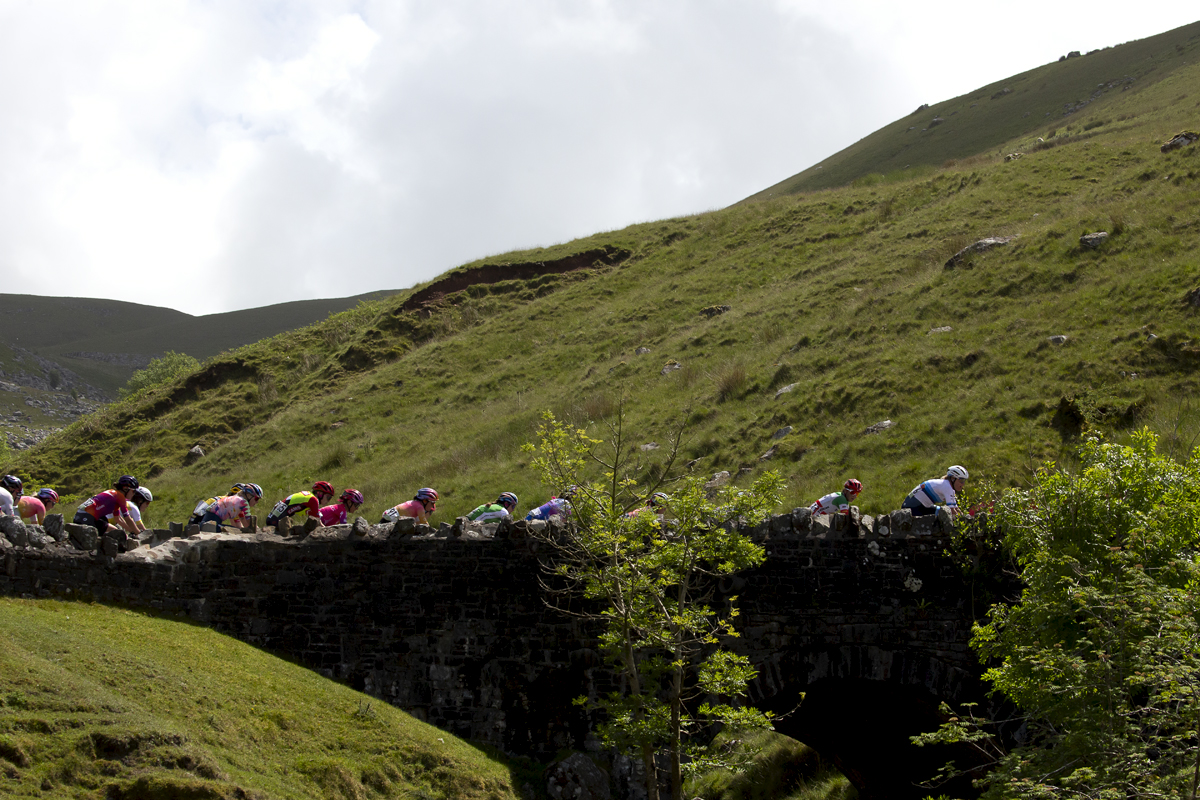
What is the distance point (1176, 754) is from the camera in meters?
5.73

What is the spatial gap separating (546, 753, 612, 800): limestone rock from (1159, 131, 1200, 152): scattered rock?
90.1 ft

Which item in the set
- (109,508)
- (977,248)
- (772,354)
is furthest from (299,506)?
(977,248)

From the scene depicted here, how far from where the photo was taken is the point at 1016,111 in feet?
237

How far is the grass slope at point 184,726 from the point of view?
6.96 meters

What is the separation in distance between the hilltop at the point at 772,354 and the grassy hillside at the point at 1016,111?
17.8 m

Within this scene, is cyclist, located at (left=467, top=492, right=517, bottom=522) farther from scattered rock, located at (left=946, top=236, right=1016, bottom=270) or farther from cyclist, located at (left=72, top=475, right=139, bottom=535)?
scattered rock, located at (left=946, top=236, right=1016, bottom=270)

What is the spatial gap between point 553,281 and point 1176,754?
35.5 m

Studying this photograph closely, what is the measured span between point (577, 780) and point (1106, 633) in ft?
21.1

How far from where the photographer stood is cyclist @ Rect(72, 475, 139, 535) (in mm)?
11729

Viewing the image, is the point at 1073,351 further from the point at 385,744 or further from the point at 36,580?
the point at 36,580

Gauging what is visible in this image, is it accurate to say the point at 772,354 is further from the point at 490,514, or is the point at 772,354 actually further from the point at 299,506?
the point at 299,506

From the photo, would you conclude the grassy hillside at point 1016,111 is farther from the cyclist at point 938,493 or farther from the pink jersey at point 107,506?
the pink jersey at point 107,506

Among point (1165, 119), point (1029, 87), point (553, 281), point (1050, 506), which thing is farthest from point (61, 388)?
point (1050, 506)

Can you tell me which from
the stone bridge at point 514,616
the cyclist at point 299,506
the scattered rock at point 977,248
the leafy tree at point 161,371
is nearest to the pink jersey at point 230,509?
the cyclist at point 299,506
